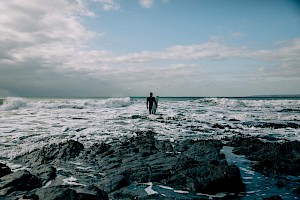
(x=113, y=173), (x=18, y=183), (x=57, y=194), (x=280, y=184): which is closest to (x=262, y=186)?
(x=280, y=184)

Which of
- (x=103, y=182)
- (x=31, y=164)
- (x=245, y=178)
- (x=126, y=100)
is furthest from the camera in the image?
(x=126, y=100)

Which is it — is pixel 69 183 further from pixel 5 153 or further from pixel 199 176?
pixel 5 153

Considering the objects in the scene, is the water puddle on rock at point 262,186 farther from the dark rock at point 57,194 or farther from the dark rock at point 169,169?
the dark rock at point 57,194

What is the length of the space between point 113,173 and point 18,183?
2571mm

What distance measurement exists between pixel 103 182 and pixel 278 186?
4700 millimetres

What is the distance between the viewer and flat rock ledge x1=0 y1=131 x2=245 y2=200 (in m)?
6.33

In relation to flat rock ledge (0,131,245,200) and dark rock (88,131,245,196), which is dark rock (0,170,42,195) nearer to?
flat rock ledge (0,131,245,200)

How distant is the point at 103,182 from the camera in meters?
7.01

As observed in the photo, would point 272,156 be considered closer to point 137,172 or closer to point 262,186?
point 262,186

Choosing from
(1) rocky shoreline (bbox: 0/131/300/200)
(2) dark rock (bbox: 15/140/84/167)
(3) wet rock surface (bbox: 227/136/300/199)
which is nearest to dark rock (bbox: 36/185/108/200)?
(1) rocky shoreline (bbox: 0/131/300/200)

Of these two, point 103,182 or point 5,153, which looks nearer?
point 103,182

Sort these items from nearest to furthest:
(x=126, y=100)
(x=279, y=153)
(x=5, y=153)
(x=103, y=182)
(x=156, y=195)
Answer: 1. (x=156, y=195)
2. (x=103, y=182)
3. (x=279, y=153)
4. (x=5, y=153)
5. (x=126, y=100)

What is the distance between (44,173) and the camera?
25.9 ft

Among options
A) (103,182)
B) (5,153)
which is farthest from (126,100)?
(103,182)
